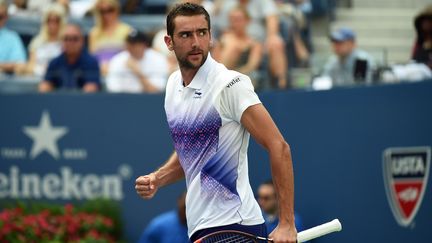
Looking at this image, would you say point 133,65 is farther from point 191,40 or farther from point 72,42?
point 191,40

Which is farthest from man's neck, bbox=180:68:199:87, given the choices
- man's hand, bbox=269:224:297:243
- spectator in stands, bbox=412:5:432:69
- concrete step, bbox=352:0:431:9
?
concrete step, bbox=352:0:431:9

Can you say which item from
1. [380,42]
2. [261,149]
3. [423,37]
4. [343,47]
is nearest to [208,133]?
[261,149]

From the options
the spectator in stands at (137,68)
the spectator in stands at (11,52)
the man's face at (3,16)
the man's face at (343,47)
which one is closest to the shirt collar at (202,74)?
the man's face at (343,47)

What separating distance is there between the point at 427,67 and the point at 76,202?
3397 mm

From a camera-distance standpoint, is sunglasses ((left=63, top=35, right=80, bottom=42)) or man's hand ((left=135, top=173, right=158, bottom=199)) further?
sunglasses ((left=63, top=35, right=80, bottom=42))

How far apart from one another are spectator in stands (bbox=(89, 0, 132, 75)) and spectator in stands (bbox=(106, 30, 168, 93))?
0.37m

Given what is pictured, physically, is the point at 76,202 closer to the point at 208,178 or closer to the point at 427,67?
the point at 427,67

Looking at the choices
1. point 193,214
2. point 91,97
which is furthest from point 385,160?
point 193,214

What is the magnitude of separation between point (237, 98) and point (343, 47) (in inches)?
200

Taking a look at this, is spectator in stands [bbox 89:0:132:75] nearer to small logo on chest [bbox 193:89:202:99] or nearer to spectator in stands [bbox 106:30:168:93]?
spectator in stands [bbox 106:30:168:93]

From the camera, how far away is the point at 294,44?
34.9 feet

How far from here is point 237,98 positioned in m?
5.25

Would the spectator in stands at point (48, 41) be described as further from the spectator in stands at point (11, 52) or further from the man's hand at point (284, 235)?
the man's hand at point (284, 235)

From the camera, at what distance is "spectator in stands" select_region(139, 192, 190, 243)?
984cm
